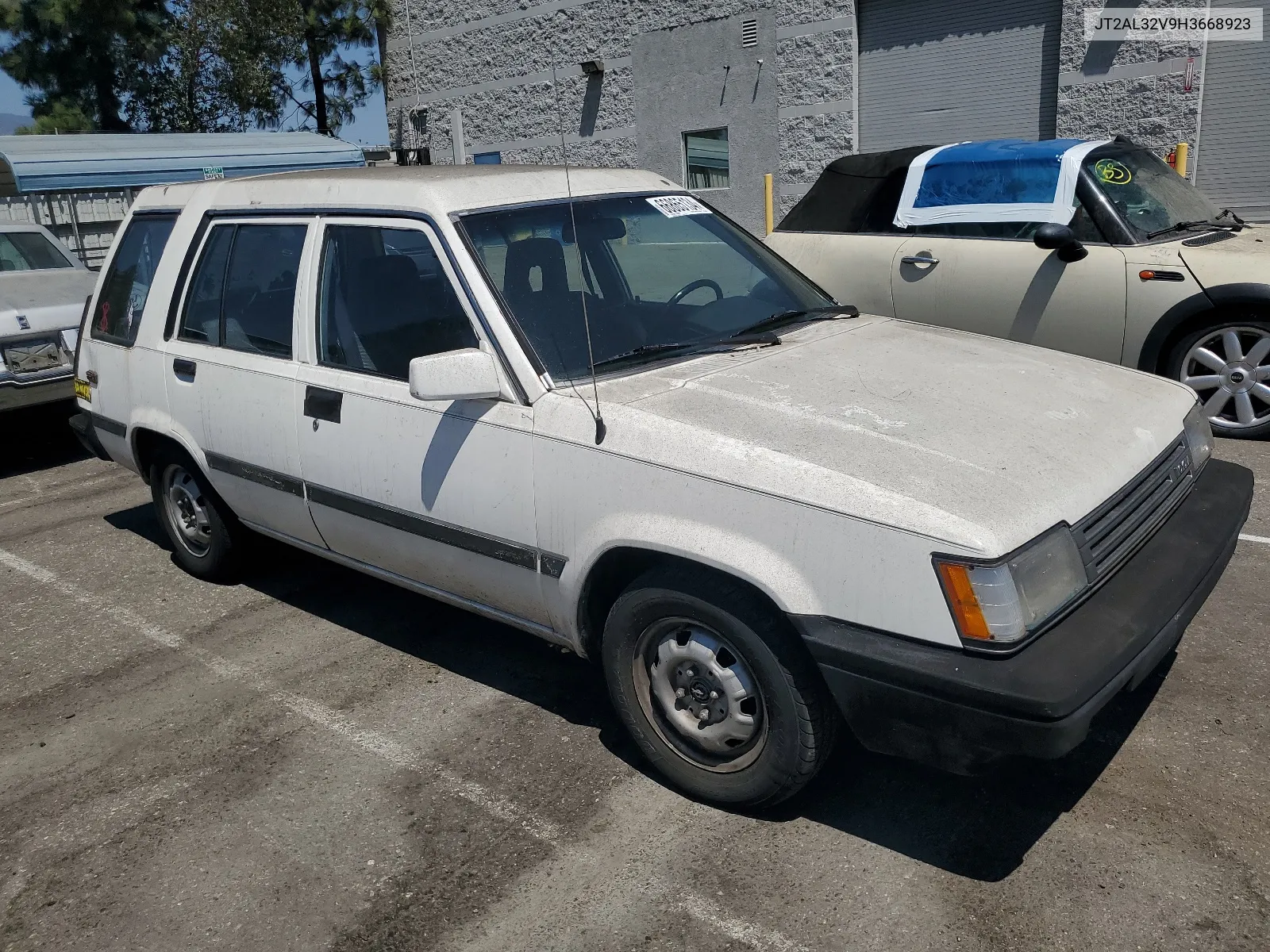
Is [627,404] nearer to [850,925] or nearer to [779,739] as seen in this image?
[779,739]

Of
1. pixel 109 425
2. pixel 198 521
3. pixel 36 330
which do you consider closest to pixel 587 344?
pixel 198 521

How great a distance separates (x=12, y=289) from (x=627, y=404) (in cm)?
671

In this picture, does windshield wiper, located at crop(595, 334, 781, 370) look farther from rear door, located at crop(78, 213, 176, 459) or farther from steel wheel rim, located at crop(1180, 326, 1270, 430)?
steel wheel rim, located at crop(1180, 326, 1270, 430)

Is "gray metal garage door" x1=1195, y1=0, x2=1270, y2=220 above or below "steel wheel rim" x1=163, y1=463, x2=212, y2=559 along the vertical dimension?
above

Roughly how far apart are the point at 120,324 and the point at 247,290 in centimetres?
109

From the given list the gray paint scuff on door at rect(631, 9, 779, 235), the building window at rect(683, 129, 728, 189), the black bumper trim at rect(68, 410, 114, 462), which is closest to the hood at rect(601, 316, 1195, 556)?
the black bumper trim at rect(68, 410, 114, 462)

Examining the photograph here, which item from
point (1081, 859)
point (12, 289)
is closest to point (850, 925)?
point (1081, 859)

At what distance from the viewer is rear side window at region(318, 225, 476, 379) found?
12.2 ft

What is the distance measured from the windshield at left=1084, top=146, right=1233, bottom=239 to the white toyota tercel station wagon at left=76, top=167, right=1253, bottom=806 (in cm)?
320

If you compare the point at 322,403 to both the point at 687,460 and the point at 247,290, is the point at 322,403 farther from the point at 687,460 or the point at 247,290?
the point at 687,460

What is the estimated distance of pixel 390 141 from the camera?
22.8m

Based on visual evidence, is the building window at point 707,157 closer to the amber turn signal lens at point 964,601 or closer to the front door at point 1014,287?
the front door at point 1014,287

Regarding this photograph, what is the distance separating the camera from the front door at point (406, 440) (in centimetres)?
349

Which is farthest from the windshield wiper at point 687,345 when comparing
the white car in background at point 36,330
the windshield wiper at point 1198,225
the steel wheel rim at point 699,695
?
the white car in background at point 36,330
